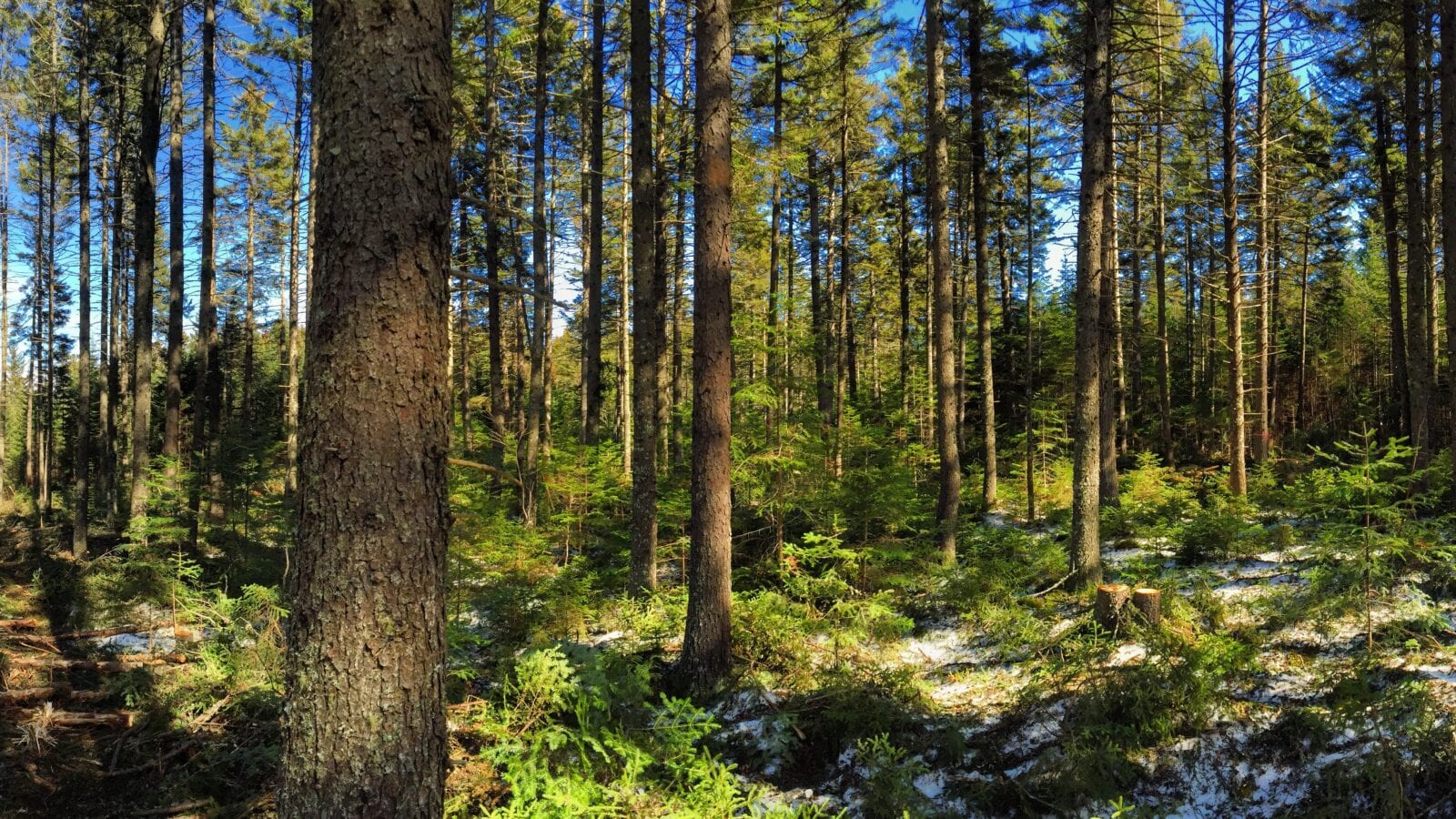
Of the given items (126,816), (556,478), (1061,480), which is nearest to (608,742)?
(126,816)

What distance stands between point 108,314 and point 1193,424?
38299 millimetres

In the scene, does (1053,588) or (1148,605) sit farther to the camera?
(1053,588)

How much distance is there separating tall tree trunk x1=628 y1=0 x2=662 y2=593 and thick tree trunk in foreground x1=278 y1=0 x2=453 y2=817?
6291mm

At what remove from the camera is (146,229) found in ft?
41.6

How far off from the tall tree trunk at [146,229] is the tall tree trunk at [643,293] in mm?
9130

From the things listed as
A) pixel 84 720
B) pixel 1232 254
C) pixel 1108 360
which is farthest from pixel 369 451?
pixel 1232 254

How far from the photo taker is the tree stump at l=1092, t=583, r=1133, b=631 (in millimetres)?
7016

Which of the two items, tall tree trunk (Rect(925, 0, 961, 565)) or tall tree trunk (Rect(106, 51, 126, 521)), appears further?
tall tree trunk (Rect(106, 51, 126, 521))

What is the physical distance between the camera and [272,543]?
1312 cm

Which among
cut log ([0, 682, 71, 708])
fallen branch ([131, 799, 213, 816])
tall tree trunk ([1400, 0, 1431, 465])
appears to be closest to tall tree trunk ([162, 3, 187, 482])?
cut log ([0, 682, 71, 708])

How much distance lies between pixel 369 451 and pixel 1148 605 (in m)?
7.32

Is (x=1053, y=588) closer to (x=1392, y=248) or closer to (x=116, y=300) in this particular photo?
(x=1392, y=248)

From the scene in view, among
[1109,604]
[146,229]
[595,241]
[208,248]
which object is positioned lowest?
[1109,604]

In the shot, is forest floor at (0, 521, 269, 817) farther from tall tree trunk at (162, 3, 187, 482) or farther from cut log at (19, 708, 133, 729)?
tall tree trunk at (162, 3, 187, 482)
